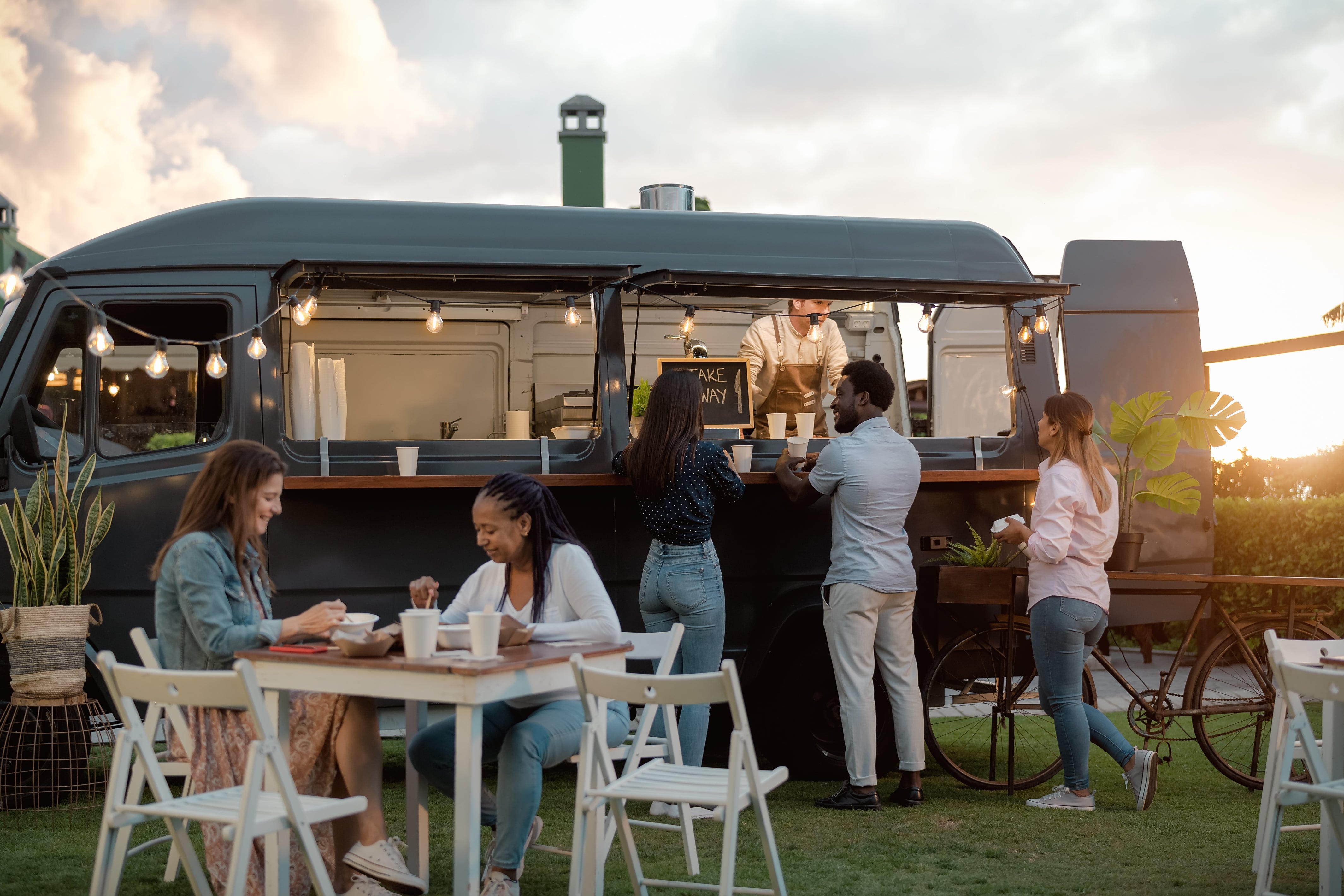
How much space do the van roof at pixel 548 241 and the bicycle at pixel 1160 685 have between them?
165 centimetres

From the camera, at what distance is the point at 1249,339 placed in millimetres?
10055

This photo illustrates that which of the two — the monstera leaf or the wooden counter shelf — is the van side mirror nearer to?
the wooden counter shelf

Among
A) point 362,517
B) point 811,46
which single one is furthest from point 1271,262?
point 362,517

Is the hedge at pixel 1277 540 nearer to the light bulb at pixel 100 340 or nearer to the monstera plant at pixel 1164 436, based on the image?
the monstera plant at pixel 1164 436

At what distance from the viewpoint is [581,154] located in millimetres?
9859

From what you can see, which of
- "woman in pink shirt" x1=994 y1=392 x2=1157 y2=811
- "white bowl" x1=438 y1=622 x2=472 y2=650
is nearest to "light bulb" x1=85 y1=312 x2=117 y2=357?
"white bowl" x1=438 y1=622 x2=472 y2=650

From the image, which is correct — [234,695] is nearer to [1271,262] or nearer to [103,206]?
[1271,262]

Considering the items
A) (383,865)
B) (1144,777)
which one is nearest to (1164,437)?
(1144,777)

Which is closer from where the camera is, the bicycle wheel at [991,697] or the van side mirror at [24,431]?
the van side mirror at [24,431]

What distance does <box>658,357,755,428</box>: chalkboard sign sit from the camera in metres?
5.76

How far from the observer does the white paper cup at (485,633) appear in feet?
10.4

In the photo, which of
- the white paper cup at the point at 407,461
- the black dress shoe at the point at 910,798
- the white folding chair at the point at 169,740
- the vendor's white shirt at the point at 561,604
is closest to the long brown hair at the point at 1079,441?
the black dress shoe at the point at 910,798

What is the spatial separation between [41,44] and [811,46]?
934 cm

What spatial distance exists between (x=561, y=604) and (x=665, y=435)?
117 cm
